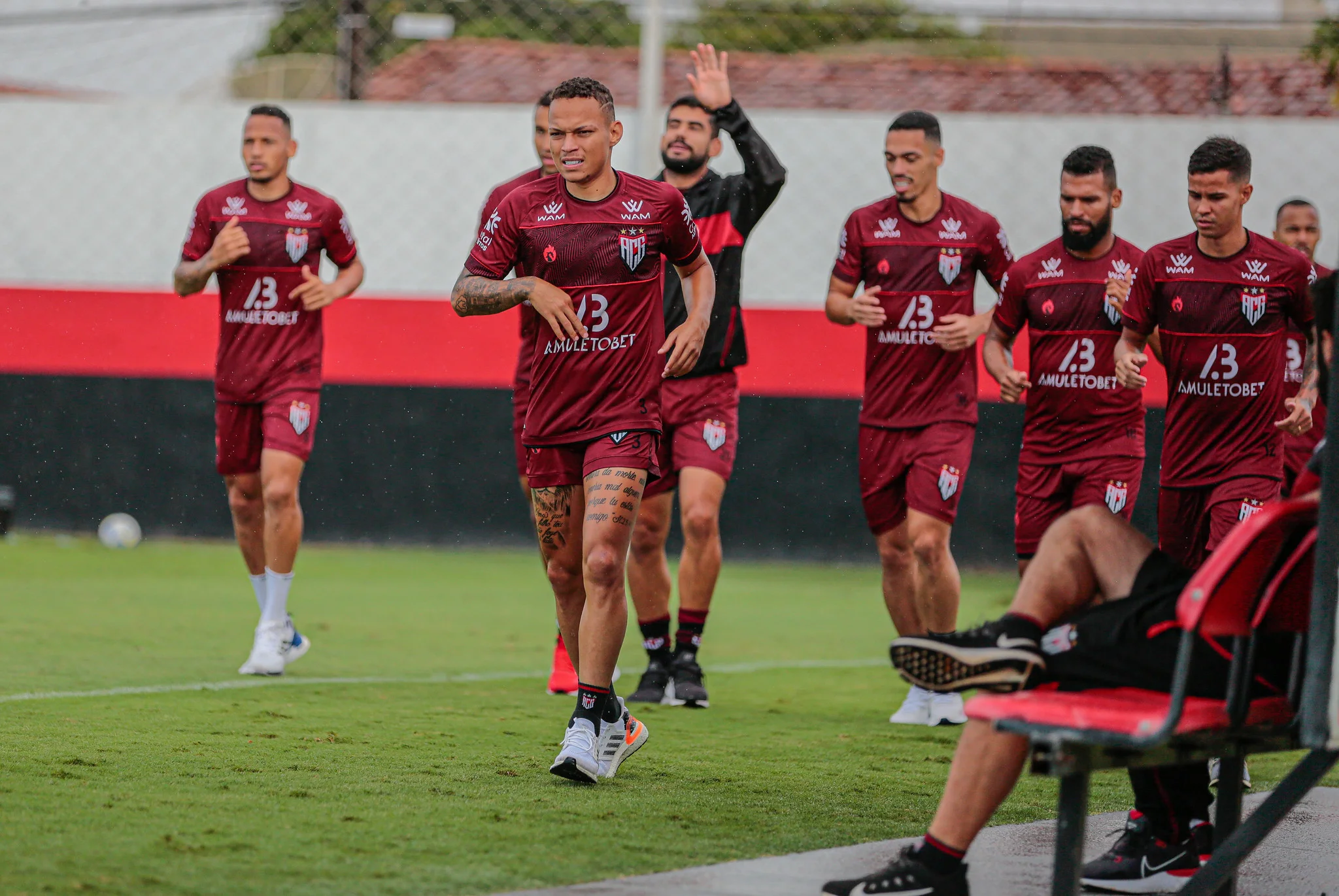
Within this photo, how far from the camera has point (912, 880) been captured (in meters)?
3.69

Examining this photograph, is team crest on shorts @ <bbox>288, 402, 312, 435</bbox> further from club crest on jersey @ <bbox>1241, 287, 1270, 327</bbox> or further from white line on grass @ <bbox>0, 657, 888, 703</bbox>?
club crest on jersey @ <bbox>1241, 287, 1270, 327</bbox>

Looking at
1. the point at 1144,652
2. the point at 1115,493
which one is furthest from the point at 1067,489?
the point at 1144,652

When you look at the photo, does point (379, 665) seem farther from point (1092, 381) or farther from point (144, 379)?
point (144, 379)

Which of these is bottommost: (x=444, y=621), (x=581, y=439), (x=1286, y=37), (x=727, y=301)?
(x=444, y=621)

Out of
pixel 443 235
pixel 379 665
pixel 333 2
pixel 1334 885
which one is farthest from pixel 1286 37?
pixel 1334 885

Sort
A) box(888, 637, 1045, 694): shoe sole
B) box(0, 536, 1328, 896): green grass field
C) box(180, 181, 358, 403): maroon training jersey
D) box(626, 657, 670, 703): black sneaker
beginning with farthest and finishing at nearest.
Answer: box(180, 181, 358, 403): maroon training jersey < box(626, 657, 670, 703): black sneaker < box(0, 536, 1328, 896): green grass field < box(888, 637, 1045, 694): shoe sole

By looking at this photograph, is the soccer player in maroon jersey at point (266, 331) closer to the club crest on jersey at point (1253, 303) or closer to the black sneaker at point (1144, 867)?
the club crest on jersey at point (1253, 303)

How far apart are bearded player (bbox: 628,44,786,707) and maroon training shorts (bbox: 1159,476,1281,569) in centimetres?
213

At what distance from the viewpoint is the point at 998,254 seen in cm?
→ 762

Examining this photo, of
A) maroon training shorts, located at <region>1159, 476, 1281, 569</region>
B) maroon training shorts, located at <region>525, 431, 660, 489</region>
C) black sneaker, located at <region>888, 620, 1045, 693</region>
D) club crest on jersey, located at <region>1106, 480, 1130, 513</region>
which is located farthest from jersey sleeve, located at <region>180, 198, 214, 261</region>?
black sneaker, located at <region>888, 620, 1045, 693</region>

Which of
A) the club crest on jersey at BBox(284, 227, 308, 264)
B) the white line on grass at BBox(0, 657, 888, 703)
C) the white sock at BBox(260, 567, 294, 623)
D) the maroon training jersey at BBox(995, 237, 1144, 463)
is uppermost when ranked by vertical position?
the club crest on jersey at BBox(284, 227, 308, 264)

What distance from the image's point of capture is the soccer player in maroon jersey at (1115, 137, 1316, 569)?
19.6ft

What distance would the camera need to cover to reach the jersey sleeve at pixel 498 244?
223 inches

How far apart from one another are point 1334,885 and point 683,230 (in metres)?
2.94
